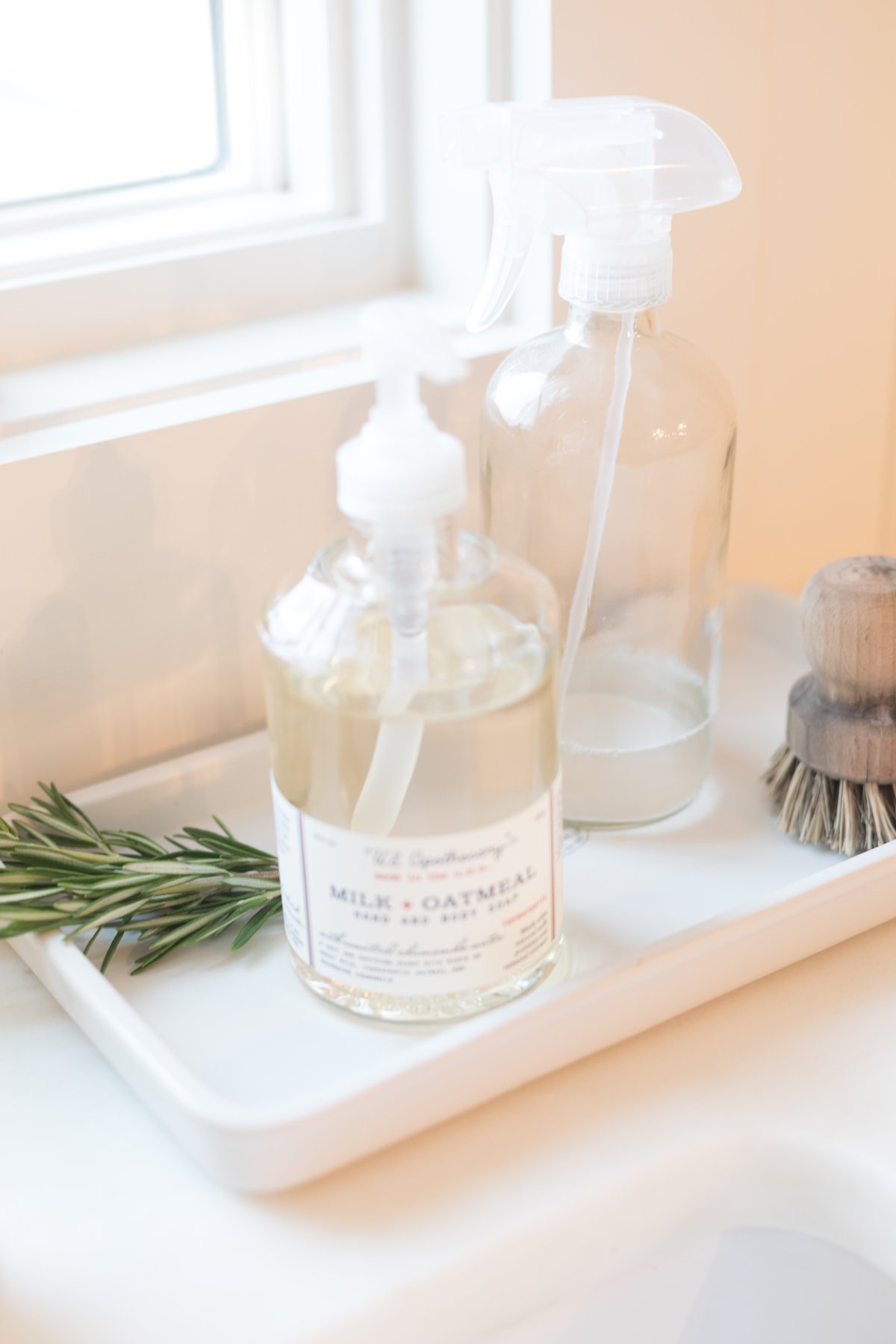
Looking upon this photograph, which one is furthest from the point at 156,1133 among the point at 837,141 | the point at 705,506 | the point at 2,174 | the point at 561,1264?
the point at 837,141

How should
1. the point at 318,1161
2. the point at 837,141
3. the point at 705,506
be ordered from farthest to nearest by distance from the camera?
the point at 837,141 < the point at 705,506 < the point at 318,1161

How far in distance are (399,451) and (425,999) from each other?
19 centimetres

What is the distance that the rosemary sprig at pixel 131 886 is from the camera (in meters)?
0.53

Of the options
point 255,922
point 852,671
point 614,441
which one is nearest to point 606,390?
point 614,441

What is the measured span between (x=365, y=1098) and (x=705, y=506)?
306 millimetres

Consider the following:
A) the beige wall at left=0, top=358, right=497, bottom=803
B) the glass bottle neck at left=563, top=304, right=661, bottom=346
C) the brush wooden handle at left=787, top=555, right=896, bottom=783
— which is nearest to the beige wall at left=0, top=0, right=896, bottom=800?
the beige wall at left=0, top=358, right=497, bottom=803

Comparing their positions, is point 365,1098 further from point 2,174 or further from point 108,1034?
point 2,174

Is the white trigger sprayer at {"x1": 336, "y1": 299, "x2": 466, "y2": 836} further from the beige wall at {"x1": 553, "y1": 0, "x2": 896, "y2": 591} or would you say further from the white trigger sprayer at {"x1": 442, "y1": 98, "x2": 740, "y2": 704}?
the beige wall at {"x1": 553, "y1": 0, "x2": 896, "y2": 591}

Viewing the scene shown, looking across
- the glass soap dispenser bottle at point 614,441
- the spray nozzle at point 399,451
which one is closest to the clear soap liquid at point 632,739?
the glass soap dispenser bottle at point 614,441

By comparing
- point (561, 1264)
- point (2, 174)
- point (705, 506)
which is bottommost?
point (561, 1264)

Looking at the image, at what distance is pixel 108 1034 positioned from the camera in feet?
1.61

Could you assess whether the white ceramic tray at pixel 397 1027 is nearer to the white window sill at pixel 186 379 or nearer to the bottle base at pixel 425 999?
the bottle base at pixel 425 999

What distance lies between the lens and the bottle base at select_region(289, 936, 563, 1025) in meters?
0.50

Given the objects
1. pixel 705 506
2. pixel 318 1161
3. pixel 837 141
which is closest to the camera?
pixel 318 1161
